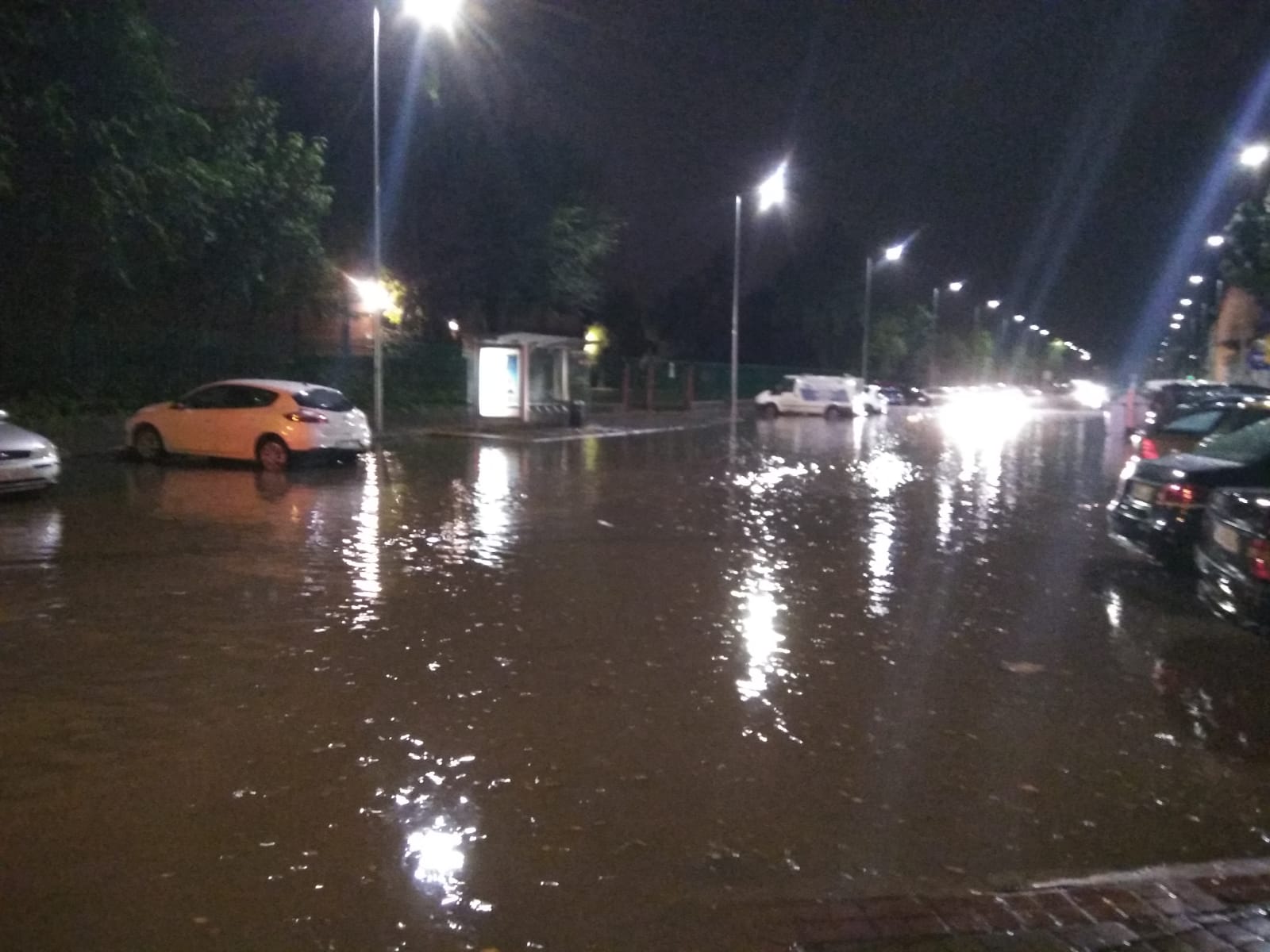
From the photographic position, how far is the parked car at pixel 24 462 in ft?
54.4

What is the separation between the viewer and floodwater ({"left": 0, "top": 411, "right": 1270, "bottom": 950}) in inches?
201

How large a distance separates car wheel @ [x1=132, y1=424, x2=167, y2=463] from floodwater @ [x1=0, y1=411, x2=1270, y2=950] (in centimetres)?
784

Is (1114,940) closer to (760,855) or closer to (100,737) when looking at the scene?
(760,855)

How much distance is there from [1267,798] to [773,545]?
26.5 feet

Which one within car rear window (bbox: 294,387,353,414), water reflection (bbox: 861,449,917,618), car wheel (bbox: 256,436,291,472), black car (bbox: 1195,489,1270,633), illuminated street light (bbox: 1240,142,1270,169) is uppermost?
illuminated street light (bbox: 1240,142,1270,169)

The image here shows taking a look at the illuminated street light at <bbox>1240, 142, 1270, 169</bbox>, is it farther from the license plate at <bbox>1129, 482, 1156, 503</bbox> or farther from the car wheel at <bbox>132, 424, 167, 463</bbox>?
the car wheel at <bbox>132, 424, 167, 463</bbox>

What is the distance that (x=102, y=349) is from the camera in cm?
2855

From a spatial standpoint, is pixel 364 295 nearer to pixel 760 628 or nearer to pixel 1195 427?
pixel 1195 427

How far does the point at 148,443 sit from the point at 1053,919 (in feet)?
67.3

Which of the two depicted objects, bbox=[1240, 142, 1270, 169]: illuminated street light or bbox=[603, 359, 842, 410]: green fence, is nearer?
bbox=[1240, 142, 1270, 169]: illuminated street light

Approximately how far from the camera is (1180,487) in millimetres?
11383

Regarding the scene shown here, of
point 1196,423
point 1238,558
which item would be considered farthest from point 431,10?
point 1238,558

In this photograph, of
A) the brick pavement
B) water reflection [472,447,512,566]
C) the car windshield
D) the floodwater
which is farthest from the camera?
water reflection [472,447,512,566]

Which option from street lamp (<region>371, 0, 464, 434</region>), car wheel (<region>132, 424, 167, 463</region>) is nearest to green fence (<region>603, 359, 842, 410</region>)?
street lamp (<region>371, 0, 464, 434</region>)
